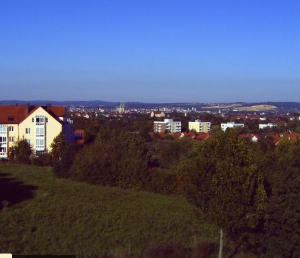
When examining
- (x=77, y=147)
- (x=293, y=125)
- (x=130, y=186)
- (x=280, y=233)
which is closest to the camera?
(x=280, y=233)

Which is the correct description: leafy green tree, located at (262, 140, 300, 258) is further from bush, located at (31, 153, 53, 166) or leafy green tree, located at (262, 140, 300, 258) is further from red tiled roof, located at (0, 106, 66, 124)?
red tiled roof, located at (0, 106, 66, 124)

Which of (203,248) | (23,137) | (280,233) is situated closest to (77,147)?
(23,137)

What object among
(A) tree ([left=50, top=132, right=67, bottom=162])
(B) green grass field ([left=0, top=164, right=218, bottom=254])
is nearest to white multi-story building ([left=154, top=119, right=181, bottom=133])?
(A) tree ([left=50, top=132, right=67, bottom=162])

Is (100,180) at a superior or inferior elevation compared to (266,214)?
inferior

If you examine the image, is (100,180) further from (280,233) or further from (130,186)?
(280,233)

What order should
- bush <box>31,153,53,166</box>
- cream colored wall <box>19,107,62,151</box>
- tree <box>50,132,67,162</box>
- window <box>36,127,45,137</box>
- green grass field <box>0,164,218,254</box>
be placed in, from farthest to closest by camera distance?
1. cream colored wall <box>19,107,62,151</box>
2. window <box>36,127,45,137</box>
3. tree <box>50,132,67,162</box>
4. bush <box>31,153,53,166</box>
5. green grass field <box>0,164,218,254</box>

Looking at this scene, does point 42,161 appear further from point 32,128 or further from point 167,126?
point 167,126

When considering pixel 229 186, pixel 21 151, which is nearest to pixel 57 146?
pixel 21 151
